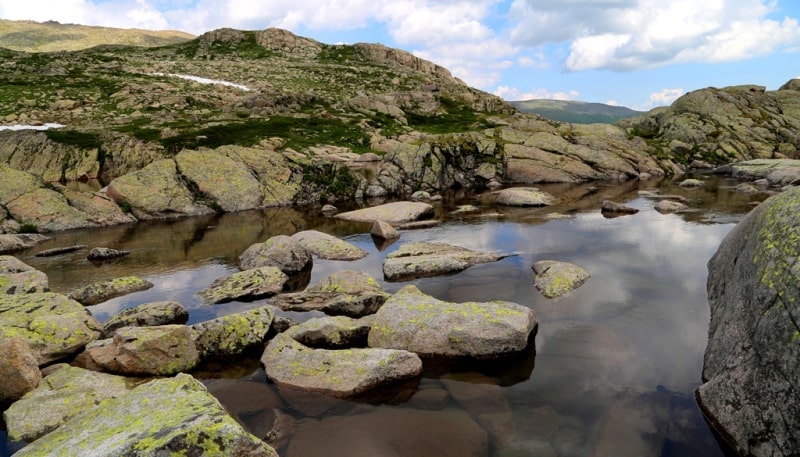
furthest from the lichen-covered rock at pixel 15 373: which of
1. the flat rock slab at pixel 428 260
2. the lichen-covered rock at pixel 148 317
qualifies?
the flat rock slab at pixel 428 260

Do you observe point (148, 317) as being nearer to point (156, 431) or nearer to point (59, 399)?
point (59, 399)

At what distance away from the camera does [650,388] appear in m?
12.3

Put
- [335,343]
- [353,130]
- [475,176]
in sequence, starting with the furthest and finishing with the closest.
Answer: [353,130] < [475,176] < [335,343]

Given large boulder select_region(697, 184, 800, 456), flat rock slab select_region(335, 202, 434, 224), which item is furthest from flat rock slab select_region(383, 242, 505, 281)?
large boulder select_region(697, 184, 800, 456)

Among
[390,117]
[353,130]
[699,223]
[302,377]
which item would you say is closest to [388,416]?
[302,377]

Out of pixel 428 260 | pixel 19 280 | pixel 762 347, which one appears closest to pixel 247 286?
pixel 428 260

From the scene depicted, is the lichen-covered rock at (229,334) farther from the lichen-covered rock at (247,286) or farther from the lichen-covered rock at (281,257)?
the lichen-covered rock at (281,257)

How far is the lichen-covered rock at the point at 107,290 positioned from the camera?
21062 millimetres

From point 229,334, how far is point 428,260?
40.0ft

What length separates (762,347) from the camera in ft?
32.0

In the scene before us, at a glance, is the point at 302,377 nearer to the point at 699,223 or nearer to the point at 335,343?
the point at 335,343

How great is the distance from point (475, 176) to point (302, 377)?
186 feet

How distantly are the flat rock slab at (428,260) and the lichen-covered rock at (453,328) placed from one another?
7167 mm

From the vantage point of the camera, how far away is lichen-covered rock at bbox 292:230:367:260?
28.1 meters
